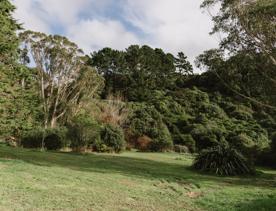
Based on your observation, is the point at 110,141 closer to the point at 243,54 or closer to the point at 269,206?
the point at 243,54

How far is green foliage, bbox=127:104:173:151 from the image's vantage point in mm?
28766

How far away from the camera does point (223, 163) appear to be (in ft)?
48.7

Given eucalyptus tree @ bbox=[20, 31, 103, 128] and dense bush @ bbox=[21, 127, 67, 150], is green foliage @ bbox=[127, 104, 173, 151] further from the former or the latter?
dense bush @ bbox=[21, 127, 67, 150]

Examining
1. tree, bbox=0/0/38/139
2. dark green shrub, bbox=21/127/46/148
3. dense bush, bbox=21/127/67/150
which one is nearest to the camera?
tree, bbox=0/0/38/139

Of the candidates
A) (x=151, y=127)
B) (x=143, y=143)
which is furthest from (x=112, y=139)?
(x=151, y=127)

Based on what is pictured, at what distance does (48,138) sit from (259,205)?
15061mm

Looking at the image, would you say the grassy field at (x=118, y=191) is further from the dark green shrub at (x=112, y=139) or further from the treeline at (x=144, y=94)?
the dark green shrub at (x=112, y=139)

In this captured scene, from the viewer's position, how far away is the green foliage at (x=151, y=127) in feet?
94.4

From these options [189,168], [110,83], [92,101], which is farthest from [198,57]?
[110,83]

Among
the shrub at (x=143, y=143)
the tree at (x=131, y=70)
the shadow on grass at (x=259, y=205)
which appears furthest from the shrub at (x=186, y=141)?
the shadow on grass at (x=259, y=205)

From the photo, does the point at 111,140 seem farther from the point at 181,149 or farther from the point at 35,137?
the point at 181,149

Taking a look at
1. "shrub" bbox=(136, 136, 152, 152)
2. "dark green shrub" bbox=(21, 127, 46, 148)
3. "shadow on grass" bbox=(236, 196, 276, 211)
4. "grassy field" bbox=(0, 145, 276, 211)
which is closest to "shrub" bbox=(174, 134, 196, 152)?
"shrub" bbox=(136, 136, 152, 152)

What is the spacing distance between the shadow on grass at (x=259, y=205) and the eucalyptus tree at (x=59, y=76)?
20939 mm

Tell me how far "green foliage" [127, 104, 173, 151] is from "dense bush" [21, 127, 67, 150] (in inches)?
362
